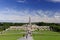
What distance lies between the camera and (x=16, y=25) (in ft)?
79.4

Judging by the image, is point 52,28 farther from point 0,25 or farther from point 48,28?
point 0,25

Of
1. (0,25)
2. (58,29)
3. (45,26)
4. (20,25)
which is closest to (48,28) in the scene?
(45,26)

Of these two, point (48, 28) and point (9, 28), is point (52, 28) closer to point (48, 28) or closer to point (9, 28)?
point (48, 28)

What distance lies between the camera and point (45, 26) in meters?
23.2

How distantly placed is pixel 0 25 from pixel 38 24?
209 inches

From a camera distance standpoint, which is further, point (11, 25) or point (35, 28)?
point (11, 25)

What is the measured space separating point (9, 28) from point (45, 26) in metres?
4.79

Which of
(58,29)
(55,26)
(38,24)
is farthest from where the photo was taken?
(38,24)

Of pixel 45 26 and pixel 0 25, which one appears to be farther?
pixel 45 26

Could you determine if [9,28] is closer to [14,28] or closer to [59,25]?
[14,28]

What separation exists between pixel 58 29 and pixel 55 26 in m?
1.55

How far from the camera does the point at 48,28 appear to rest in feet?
74.9

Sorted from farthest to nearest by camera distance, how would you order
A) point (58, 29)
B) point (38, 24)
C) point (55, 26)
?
1. point (38, 24)
2. point (55, 26)
3. point (58, 29)

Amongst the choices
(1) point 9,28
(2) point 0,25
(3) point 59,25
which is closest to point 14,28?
(1) point 9,28
